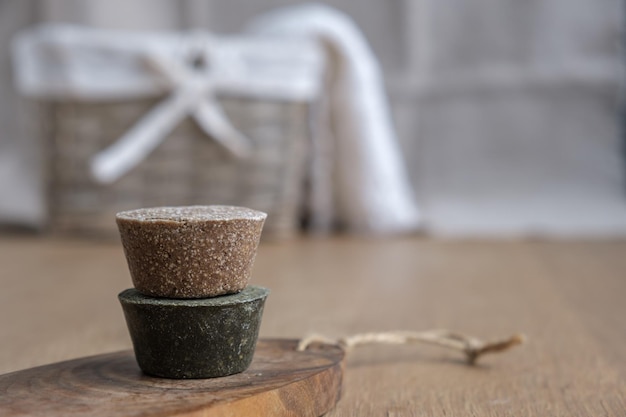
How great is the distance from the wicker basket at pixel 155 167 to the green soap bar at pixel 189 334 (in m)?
1.23

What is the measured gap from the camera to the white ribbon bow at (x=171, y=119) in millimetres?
1707

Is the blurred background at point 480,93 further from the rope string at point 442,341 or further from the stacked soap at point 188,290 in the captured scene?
the stacked soap at point 188,290

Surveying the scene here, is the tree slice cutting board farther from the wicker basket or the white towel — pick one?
the white towel

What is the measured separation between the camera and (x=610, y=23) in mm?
2264

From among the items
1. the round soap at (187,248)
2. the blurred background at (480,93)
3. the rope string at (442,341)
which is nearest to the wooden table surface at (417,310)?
the rope string at (442,341)

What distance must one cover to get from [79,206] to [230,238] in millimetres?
1314

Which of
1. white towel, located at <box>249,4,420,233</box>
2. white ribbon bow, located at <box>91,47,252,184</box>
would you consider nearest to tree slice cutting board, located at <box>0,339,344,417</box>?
white ribbon bow, located at <box>91,47,252,184</box>

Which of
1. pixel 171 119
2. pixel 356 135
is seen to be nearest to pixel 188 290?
pixel 171 119

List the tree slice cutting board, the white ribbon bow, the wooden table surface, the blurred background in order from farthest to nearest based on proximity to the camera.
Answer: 1. the blurred background
2. the white ribbon bow
3. the wooden table surface
4. the tree slice cutting board

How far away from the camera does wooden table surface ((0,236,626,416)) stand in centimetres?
64

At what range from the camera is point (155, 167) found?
176 cm

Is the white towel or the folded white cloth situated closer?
the folded white cloth

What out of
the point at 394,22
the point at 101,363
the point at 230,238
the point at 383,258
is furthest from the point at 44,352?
the point at 394,22

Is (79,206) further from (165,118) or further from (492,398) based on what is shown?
(492,398)
